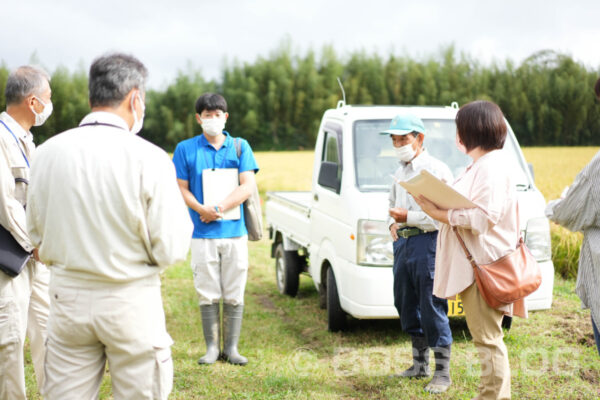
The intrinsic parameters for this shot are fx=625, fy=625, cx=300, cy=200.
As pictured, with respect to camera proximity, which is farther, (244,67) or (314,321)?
(244,67)

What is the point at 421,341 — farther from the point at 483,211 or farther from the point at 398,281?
the point at 483,211

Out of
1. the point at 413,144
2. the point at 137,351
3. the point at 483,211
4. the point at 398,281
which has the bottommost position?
the point at 398,281

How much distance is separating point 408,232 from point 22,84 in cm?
273

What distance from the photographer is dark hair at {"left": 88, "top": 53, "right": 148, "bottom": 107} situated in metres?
2.57

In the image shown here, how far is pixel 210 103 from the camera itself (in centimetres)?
531

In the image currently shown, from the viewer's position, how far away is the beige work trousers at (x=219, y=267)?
531 centimetres

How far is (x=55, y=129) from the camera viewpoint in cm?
4306

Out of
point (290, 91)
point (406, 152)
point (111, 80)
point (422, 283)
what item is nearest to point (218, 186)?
point (406, 152)

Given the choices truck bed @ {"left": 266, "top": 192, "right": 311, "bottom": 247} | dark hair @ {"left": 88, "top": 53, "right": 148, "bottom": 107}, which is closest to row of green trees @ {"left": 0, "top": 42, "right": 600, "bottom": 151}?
truck bed @ {"left": 266, "top": 192, "right": 311, "bottom": 247}

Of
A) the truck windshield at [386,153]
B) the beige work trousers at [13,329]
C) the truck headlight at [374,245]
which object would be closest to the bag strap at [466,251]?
the truck headlight at [374,245]

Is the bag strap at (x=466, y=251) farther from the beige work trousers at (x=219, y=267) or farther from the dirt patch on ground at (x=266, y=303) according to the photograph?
the dirt patch on ground at (x=266, y=303)

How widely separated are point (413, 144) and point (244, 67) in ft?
158

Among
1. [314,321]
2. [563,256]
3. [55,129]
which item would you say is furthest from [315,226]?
[55,129]

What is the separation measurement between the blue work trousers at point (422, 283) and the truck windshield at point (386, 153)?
1249mm
